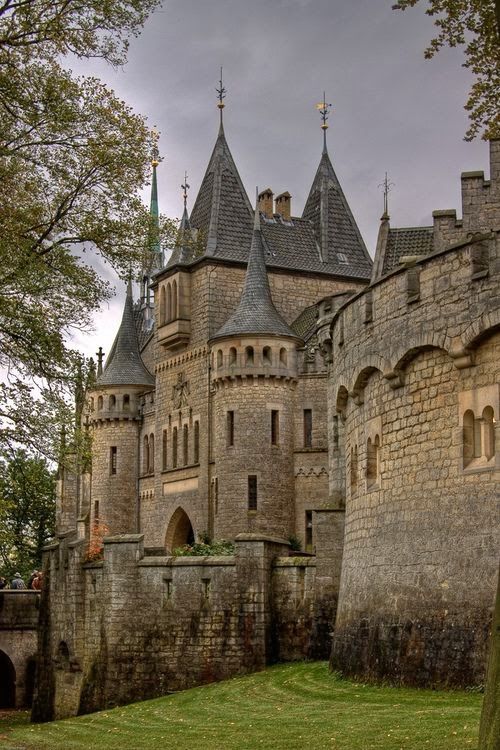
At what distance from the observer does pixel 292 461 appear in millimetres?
47219

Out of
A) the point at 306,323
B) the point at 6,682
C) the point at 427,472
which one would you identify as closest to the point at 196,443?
the point at 306,323

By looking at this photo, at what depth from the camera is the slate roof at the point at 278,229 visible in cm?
5309

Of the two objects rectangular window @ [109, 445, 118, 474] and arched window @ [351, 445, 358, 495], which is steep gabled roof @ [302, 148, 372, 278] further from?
arched window @ [351, 445, 358, 495]

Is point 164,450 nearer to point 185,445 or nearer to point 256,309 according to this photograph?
point 185,445

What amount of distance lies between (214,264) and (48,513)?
27937mm

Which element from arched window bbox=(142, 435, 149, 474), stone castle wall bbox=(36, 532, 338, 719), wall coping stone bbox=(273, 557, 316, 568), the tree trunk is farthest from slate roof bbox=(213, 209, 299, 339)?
the tree trunk

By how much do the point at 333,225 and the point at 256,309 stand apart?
10.6 m

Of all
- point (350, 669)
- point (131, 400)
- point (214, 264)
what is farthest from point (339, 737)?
point (131, 400)

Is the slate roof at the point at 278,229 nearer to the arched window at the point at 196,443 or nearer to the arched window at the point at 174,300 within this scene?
the arched window at the point at 174,300

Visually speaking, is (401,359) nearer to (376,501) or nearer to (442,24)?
(376,501)

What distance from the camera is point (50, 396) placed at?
21062mm

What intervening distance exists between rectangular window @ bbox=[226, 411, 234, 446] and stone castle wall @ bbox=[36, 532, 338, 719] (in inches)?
623

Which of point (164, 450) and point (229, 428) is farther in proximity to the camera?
point (164, 450)

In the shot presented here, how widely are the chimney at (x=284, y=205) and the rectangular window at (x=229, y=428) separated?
12.7 m
